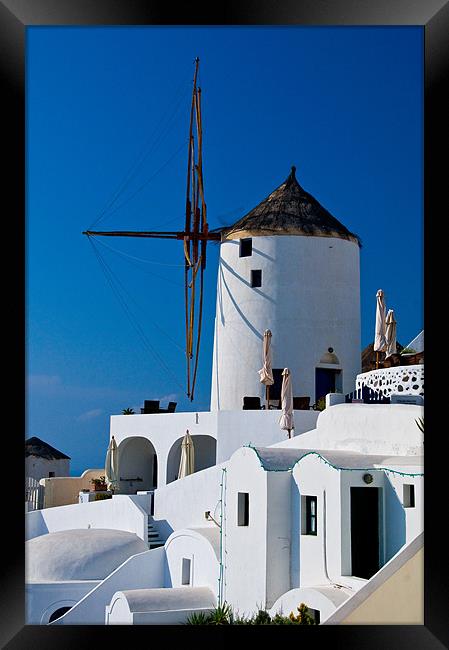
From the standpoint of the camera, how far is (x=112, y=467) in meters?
21.7

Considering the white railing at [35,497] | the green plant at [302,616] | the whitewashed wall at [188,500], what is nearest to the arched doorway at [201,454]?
the whitewashed wall at [188,500]

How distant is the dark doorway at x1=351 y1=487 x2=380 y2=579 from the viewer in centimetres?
1063

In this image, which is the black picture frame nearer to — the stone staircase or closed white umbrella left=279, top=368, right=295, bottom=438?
closed white umbrella left=279, top=368, right=295, bottom=438

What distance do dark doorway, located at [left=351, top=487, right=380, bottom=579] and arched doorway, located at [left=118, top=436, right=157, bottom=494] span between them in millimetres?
12127

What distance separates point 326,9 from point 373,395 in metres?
10.6

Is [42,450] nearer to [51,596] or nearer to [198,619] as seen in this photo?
[51,596]

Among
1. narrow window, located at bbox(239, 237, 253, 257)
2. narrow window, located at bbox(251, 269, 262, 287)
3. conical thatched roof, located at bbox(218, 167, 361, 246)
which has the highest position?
conical thatched roof, located at bbox(218, 167, 361, 246)

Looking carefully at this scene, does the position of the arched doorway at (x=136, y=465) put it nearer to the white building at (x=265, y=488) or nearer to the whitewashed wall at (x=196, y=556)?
the white building at (x=265, y=488)

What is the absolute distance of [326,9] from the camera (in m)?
5.17

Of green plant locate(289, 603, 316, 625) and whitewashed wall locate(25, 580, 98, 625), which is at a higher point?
green plant locate(289, 603, 316, 625)

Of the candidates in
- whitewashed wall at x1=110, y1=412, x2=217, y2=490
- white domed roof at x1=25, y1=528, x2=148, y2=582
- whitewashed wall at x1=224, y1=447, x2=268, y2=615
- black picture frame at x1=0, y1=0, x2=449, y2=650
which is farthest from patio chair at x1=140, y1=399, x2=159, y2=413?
black picture frame at x1=0, y1=0, x2=449, y2=650

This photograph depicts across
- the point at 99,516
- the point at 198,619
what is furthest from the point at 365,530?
the point at 99,516
